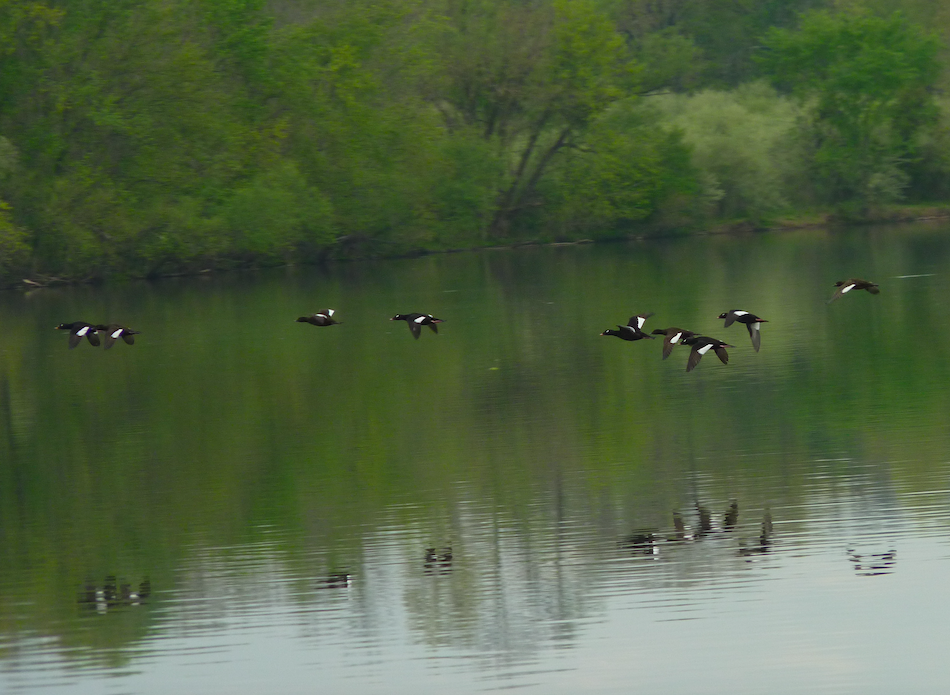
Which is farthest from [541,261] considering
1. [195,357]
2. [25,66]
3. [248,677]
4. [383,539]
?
[248,677]

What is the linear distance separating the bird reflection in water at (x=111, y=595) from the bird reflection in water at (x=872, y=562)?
713 centimetres

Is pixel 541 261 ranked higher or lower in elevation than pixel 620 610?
higher

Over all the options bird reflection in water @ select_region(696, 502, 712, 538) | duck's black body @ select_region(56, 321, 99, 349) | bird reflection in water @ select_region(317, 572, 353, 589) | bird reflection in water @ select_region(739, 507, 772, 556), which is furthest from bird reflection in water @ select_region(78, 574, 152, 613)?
duck's black body @ select_region(56, 321, 99, 349)

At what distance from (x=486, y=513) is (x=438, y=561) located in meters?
2.15

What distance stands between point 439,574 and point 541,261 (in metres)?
48.9

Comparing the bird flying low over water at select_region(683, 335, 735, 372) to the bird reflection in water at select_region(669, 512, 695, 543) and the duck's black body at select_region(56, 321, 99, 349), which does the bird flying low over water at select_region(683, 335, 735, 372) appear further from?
the duck's black body at select_region(56, 321, 99, 349)

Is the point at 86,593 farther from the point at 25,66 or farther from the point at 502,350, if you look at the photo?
the point at 25,66

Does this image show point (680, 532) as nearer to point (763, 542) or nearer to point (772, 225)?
point (763, 542)

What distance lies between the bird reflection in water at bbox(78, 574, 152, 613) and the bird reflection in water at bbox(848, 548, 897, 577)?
7135mm

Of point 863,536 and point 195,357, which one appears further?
point 195,357

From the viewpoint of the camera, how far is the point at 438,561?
17.0 metres

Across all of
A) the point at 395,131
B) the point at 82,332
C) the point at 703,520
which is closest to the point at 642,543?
the point at 703,520

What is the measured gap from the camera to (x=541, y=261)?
213 feet

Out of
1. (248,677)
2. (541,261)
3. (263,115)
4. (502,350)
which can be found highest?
(263,115)
